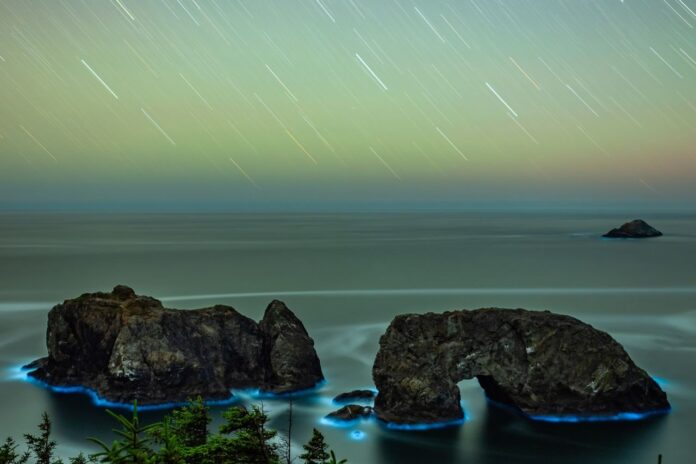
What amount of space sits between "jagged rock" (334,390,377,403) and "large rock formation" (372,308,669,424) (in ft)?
10.0

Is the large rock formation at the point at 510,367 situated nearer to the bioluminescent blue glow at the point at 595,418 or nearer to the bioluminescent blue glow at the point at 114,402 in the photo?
the bioluminescent blue glow at the point at 595,418

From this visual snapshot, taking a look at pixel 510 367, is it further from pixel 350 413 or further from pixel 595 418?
pixel 350 413

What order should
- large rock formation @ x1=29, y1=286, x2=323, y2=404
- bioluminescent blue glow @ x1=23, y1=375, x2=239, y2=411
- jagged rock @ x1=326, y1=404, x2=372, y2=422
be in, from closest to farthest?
jagged rock @ x1=326, y1=404, x2=372, y2=422 < bioluminescent blue glow @ x1=23, y1=375, x2=239, y2=411 < large rock formation @ x1=29, y1=286, x2=323, y2=404

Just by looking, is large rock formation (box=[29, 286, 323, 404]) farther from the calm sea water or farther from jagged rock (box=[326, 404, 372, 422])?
jagged rock (box=[326, 404, 372, 422])

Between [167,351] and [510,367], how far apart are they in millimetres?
19538

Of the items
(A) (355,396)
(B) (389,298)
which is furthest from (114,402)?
(B) (389,298)

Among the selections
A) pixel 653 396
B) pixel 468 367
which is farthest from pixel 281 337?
pixel 653 396

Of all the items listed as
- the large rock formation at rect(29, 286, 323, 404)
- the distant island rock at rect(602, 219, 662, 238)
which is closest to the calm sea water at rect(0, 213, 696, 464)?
the large rock formation at rect(29, 286, 323, 404)

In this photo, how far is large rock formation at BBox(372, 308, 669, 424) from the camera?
3562 cm

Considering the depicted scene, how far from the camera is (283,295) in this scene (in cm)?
8469

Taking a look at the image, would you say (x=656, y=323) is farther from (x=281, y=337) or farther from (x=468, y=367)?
(x=281, y=337)

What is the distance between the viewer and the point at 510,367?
3691 cm

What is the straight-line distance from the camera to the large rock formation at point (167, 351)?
1489 inches

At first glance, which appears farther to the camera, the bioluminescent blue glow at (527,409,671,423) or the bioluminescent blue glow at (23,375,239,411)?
the bioluminescent blue glow at (23,375,239,411)
